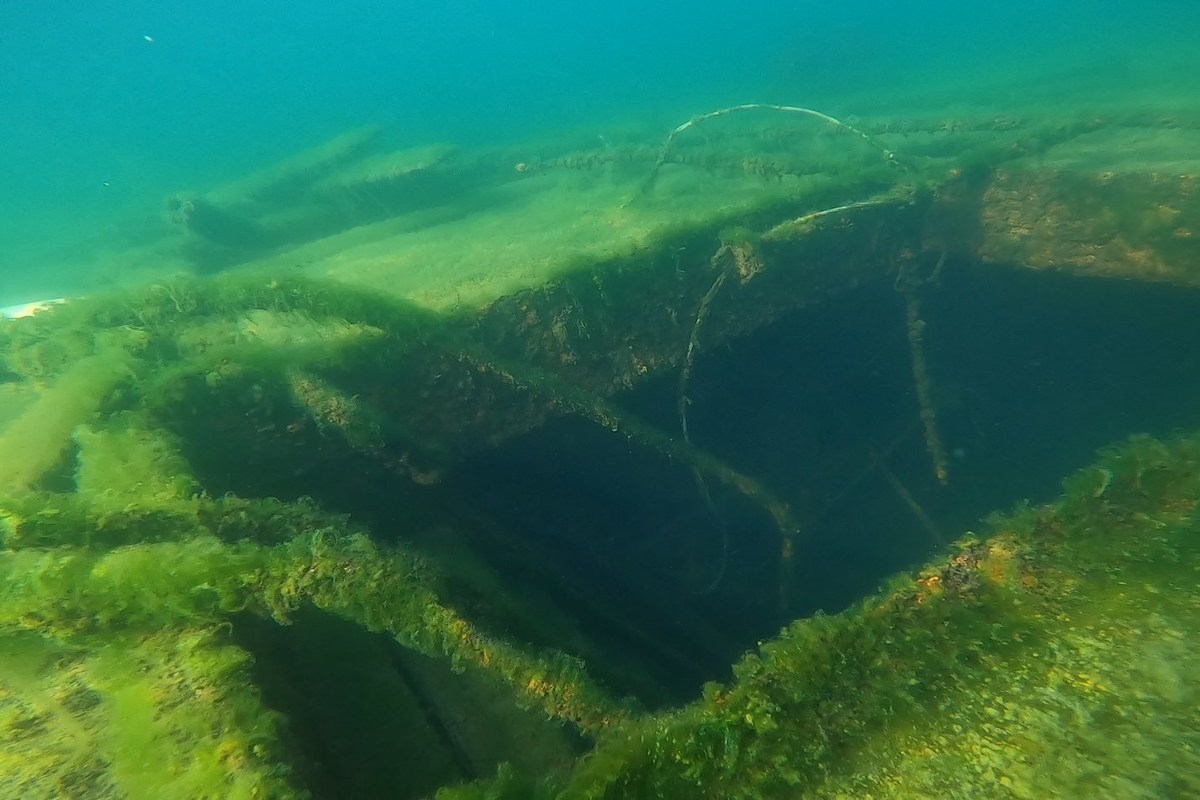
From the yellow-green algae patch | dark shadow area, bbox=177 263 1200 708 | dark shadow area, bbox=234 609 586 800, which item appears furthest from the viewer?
dark shadow area, bbox=177 263 1200 708

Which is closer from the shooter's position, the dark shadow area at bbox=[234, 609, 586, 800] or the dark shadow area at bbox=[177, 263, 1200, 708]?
the dark shadow area at bbox=[234, 609, 586, 800]

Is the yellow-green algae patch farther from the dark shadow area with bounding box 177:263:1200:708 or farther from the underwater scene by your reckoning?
the dark shadow area with bounding box 177:263:1200:708

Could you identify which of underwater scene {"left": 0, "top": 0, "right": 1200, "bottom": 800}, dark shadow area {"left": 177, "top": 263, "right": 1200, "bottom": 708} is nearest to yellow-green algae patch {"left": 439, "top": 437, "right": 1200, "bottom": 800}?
underwater scene {"left": 0, "top": 0, "right": 1200, "bottom": 800}

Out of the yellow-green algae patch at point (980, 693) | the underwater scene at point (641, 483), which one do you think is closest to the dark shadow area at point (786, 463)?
the underwater scene at point (641, 483)

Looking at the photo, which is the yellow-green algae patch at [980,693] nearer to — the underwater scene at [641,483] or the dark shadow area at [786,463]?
the underwater scene at [641,483]

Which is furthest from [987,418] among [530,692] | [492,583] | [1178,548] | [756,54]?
[756,54]

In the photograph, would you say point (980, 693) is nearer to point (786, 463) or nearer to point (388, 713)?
point (388, 713)

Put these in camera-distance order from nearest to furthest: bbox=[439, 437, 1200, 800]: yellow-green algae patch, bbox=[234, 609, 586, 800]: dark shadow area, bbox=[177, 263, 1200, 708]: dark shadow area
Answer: bbox=[439, 437, 1200, 800]: yellow-green algae patch < bbox=[234, 609, 586, 800]: dark shadow area < bbox=[177, 263, 1200, 708]: dark shadow area

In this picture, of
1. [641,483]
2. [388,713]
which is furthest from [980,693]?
[641,483]
